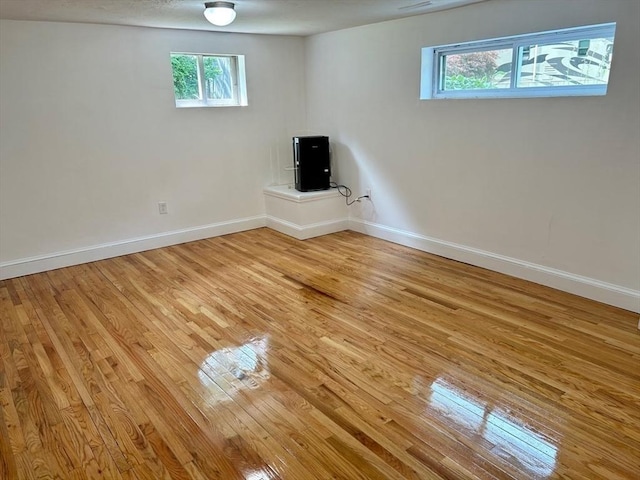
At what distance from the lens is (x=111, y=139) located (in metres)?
4.04

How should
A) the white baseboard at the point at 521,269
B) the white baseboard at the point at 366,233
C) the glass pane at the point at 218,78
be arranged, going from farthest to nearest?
the glass pane at the point at 218,78 < the white baseboard at the point at 366,233 < the white baseboard at the point at 521,269

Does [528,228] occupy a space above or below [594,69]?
below

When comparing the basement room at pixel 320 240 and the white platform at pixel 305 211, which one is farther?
the white platform at pixel 305 211

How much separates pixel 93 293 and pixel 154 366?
52.1 inches

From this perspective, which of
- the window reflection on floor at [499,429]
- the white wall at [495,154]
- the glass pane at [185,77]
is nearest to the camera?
the window reflection on floor at [499,429]

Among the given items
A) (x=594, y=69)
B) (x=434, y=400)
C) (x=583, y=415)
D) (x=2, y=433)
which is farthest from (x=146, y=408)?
(x=594, y=69)

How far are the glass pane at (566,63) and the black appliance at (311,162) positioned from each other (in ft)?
6.64

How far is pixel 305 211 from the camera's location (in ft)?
15.0

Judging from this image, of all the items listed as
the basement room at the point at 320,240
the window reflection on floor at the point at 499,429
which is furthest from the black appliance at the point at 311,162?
the window reflection on floor at the point at 499,429

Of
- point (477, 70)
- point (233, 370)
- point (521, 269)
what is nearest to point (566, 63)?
point (477, 70)

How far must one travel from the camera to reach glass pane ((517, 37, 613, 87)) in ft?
9.43

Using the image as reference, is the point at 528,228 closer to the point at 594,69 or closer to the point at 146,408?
the point at 594,69

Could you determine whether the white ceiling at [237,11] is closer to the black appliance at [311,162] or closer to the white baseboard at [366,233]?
the black appliance at [311,162]

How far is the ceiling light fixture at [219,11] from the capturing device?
3.03 m
